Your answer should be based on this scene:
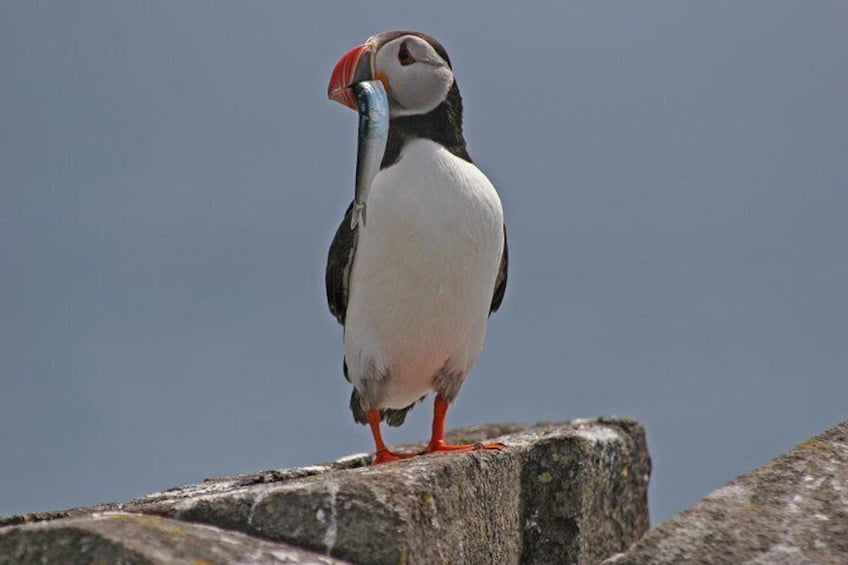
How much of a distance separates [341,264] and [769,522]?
409 centimetres

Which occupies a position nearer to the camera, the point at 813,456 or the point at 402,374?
the point at 813,456

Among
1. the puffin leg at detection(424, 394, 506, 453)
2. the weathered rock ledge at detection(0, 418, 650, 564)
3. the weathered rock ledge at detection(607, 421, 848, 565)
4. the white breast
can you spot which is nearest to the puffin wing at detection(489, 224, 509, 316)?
the white breast

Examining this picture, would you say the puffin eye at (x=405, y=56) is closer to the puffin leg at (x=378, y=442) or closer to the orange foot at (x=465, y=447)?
the puffin leg at (x=378, y=442)

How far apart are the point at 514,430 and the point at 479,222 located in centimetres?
532

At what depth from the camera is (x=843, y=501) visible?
15.8 feet

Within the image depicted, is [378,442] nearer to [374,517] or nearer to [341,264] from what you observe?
[341,264]

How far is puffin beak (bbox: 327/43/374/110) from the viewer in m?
7.89

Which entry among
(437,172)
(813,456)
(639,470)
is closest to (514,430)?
(639,470)

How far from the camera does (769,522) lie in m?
4.63

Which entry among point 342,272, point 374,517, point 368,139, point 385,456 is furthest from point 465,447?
point 374,517

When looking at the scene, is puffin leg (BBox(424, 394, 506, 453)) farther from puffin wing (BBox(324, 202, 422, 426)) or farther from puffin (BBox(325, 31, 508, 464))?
puffin wing (BBox(324, 202, 422, 426))

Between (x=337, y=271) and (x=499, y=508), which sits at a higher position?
(x=337, y=271)

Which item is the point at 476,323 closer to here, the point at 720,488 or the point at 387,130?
the point at 387,130

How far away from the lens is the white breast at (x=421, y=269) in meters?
7.48
